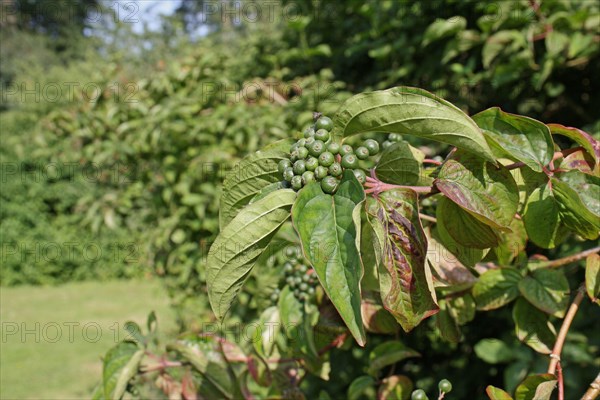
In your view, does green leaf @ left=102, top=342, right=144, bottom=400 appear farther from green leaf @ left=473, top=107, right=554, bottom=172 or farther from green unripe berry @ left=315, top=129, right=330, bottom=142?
green leaf @ left=473, top=107, right=554, bottom=172

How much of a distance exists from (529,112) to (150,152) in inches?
89.2

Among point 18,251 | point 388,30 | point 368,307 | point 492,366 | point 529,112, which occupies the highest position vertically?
point 388,30

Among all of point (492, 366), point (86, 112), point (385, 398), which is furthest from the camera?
point (86, 112)

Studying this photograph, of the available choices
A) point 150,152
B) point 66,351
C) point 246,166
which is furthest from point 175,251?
point 66,351

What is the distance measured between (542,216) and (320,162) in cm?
41

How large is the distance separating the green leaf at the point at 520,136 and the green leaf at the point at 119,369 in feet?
3.26

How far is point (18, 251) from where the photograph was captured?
8.92 meters

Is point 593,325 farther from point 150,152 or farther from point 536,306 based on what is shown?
point 150,152

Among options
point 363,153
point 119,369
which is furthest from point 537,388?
point 119,369

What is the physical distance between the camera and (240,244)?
78 cm

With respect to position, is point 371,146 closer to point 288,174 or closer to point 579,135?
point 288,174

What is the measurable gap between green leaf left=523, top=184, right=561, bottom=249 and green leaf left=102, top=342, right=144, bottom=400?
0.97 m

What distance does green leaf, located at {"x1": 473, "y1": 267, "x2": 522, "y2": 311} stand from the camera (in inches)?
46.2

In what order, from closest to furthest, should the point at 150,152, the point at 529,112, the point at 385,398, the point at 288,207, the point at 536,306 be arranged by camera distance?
the point at 288,207, the point at 536,306, the point at 385,398, the point at 529,112, the point at 150,152
